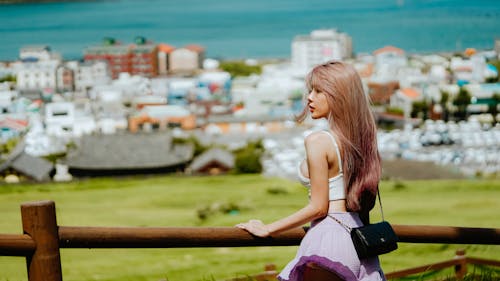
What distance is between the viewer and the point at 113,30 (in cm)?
8500

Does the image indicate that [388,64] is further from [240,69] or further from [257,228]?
[257,228]

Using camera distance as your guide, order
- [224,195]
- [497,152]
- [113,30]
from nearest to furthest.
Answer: [224,195], [497,152], [113,30]

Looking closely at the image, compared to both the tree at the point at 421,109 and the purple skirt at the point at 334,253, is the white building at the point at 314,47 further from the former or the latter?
the purple skirt at the point at 334,253

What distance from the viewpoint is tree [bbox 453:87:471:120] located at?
31109 millimetres

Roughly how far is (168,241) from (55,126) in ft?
92.9

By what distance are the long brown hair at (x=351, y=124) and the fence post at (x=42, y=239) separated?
451 mm

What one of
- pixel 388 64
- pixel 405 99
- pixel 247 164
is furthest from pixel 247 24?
pixel 247 164

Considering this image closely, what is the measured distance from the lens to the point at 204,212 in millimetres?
9250

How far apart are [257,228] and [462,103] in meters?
31.1

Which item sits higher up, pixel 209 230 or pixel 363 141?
pixel 363 141

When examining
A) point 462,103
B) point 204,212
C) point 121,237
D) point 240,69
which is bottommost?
point 240,69

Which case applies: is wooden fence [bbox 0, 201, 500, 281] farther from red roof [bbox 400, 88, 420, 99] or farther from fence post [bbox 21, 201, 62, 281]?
red roof [bbox 400, 88, 420, 99]

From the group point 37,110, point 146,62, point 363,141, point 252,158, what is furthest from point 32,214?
point 146,62

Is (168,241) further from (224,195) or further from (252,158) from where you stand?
(252,158)
